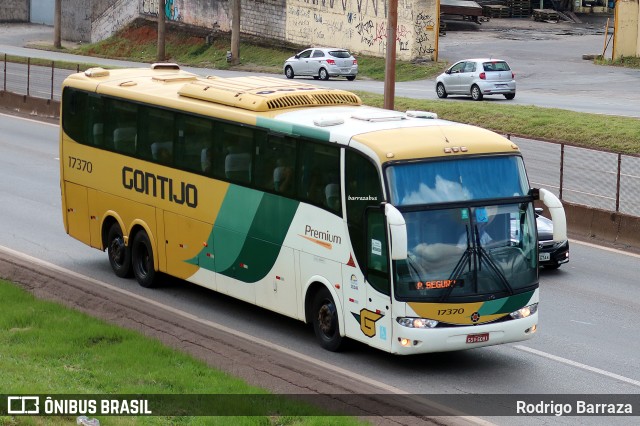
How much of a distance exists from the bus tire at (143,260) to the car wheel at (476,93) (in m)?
26.1

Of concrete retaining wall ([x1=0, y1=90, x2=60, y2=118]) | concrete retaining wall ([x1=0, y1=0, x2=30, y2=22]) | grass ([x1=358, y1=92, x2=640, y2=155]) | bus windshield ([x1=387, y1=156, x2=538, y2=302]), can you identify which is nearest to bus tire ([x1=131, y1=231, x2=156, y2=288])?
bus windshield ([x1=387, y1=156, x2=538, y2=302])

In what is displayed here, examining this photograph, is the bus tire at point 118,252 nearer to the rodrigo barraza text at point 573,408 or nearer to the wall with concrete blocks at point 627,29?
the rodrigo barraza text at point 573,408

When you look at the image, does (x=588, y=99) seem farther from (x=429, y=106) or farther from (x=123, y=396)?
(x=123, y=396)

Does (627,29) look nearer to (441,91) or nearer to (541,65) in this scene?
(541,65)

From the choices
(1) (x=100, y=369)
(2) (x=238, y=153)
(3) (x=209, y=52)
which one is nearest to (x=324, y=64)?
(3) (x=209, y=52)

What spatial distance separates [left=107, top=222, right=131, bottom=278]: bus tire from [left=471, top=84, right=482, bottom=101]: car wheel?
25662 millimetres

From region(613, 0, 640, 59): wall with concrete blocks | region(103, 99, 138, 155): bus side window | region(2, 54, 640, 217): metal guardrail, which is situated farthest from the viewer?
region(613, 0, 640, 59): wall with concrete blocks

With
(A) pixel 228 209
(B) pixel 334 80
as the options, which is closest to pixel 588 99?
(B) pixel 334 80

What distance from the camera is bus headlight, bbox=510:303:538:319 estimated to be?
13.5 m

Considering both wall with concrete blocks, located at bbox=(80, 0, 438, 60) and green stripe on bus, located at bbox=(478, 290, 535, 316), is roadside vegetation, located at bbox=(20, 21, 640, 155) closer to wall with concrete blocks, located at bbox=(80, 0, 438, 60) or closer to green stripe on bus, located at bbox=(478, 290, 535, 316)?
wall with concrete blocks, located at bbox=(80, 0, 438, 60)

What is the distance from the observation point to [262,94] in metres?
16.0

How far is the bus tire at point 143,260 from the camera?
58.7ft

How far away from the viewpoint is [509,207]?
1350 cm

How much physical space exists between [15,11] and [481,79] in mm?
62358
